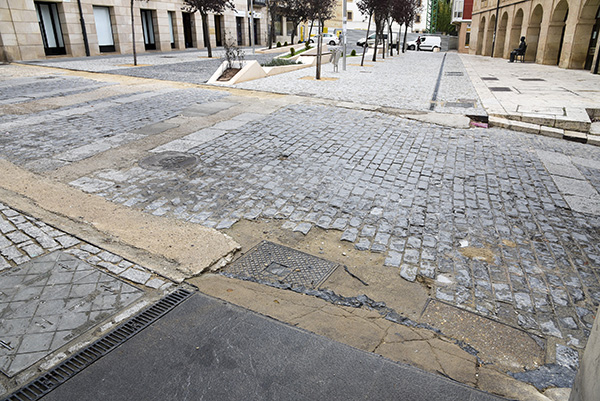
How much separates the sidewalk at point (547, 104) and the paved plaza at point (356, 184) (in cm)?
55

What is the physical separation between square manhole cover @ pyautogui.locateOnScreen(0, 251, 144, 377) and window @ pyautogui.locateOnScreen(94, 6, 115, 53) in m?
26.5

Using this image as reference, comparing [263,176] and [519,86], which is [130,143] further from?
[519,86]

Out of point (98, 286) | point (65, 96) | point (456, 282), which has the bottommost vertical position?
point (456, 282)

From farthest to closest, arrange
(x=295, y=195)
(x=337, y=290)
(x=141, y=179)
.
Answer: (x=141, y=179), (x=295, y=195), (x=337, y=290)

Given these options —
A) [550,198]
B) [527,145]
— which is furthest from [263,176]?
[527,145]

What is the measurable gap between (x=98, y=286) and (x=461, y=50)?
172 feet

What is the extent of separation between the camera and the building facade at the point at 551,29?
1967 centimetres

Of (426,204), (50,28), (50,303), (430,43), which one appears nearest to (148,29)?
(50,28)

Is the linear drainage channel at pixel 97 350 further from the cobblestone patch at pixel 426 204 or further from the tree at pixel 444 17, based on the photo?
the tree at pixel 444 17

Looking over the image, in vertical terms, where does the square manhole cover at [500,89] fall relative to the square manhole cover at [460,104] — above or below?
above

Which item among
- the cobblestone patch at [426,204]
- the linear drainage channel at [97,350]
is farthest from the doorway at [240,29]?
the linear drainage channel at [97,350]

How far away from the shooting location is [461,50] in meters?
47.9

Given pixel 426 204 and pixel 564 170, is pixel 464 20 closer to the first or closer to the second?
pixel 564 170

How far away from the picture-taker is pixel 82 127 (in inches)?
322
